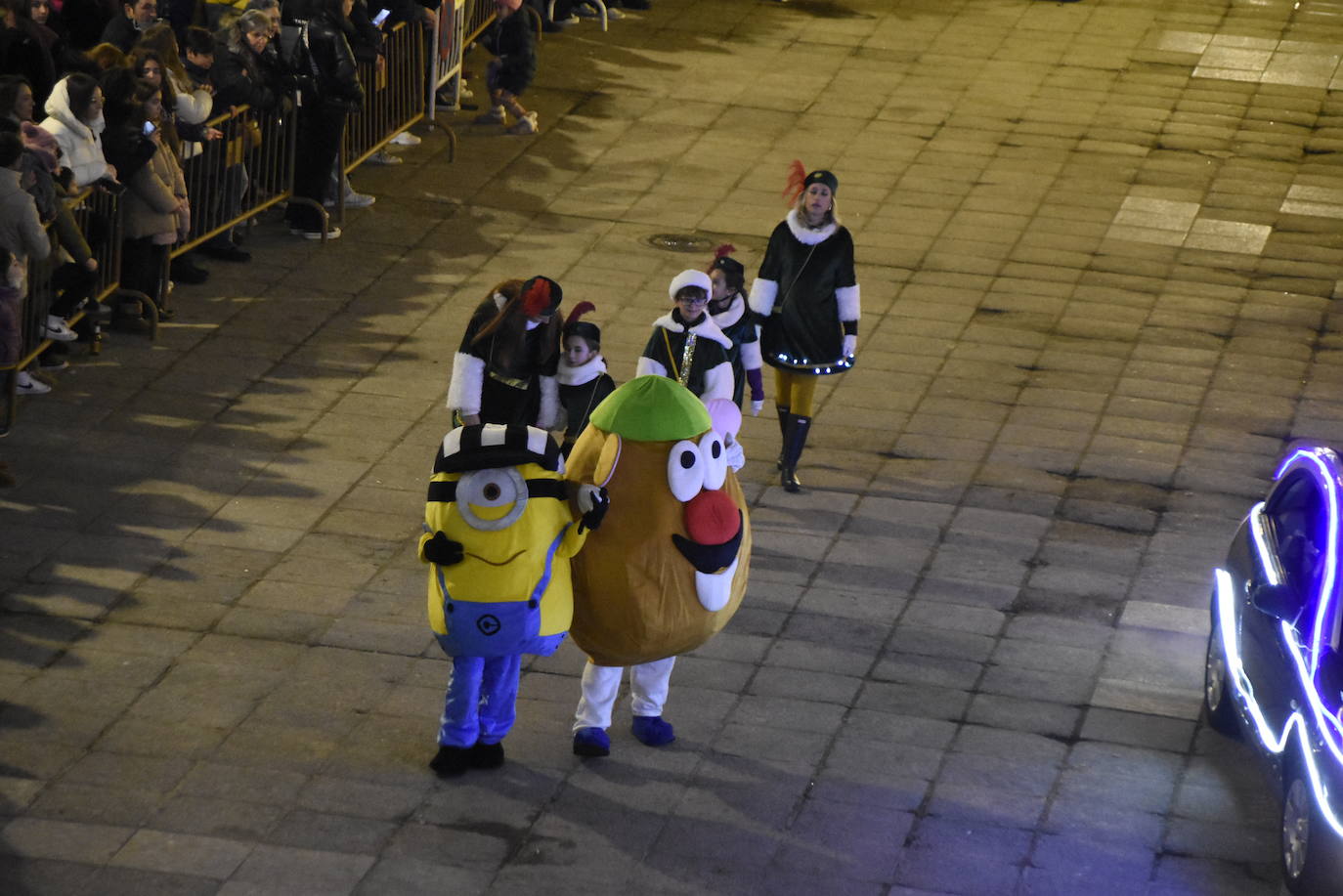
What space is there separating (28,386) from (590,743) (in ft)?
18.5

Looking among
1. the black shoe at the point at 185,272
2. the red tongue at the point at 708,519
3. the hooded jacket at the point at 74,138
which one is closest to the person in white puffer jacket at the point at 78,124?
the hooded jacket at the point at 74,138

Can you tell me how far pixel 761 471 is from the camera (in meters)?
12.8

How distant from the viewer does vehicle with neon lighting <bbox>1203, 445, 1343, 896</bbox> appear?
8.03m

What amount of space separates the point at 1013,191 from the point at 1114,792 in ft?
33.6

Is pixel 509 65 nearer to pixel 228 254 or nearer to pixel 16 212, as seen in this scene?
pixel 228 254

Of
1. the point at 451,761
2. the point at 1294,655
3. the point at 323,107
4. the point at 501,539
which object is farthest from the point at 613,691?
the point at 323,107

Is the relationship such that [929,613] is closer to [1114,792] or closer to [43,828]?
[1114,792]

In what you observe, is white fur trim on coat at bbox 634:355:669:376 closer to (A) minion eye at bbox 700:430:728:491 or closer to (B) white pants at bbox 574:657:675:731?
(B) white pants at bbox 574:657:675:731

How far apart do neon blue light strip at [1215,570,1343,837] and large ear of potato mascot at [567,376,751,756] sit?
7.48ft

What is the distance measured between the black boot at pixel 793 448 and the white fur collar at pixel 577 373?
2.46 meters

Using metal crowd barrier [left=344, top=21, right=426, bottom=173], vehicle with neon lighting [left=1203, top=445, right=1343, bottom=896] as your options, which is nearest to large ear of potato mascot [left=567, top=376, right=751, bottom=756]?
vehicle with neon lighting [left=1203, top=445, right=1343, bottom=896]

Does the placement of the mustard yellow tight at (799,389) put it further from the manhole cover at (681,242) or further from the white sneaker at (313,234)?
the white sneaker at (313,234)

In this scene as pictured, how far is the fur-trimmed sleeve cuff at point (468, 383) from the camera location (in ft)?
33.3

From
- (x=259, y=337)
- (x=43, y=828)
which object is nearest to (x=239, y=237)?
(x=259, y=337)
